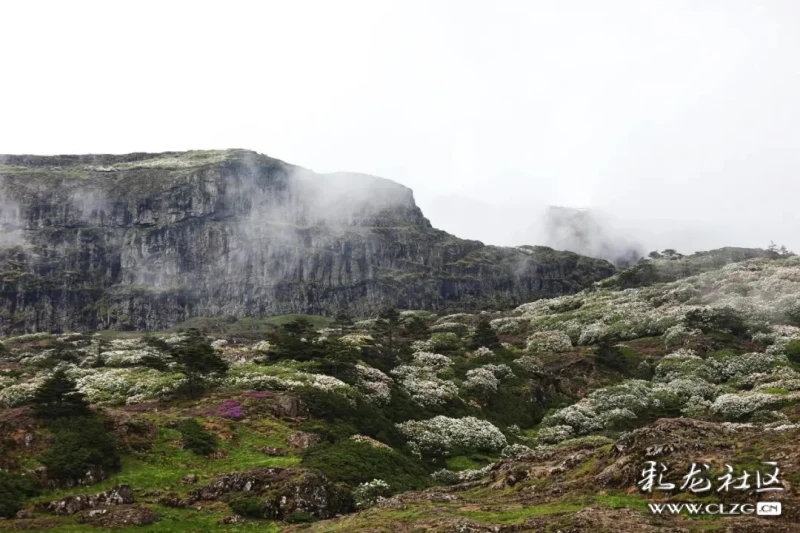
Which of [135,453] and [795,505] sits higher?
[795,505]

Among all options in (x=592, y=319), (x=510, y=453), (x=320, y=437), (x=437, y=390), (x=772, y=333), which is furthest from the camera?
(x=592, y=319)

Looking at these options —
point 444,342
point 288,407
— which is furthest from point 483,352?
point 288,407

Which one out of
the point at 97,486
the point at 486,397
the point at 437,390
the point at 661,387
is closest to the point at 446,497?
the point at 97,486

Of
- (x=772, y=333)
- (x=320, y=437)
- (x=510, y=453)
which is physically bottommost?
(x=510, y=453)

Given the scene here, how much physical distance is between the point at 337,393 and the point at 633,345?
54.2 metres

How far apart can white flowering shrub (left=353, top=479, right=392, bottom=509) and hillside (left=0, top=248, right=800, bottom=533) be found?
14 cm

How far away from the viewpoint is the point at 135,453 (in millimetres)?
34594

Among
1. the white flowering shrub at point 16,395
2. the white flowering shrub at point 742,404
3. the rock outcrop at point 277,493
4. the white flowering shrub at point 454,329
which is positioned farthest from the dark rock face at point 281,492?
the white flowering shrub at point 454,329

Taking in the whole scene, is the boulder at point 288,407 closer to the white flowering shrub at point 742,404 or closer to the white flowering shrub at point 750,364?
the white flowering shrub at point 742,404

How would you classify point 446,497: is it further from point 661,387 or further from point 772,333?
point 772,333

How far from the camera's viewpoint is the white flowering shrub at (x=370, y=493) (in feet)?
103

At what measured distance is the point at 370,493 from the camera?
3238cm

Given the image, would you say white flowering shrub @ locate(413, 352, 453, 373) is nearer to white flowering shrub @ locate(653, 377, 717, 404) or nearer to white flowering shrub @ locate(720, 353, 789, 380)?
white flowering shrub @ locate(653, 377, 717, 404)

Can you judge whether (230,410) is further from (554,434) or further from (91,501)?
(554,434)
